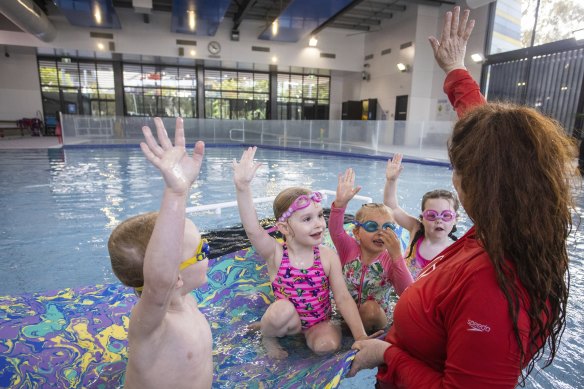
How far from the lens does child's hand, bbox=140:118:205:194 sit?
99 centimetres

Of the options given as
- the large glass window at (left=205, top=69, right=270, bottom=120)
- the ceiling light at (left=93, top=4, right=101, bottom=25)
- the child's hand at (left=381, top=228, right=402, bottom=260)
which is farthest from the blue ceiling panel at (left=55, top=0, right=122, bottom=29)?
the child's hand at (left=381, top=228, right=402, bottom=260)

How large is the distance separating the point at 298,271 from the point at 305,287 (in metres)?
0.10

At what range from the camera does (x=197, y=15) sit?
47.9 feet

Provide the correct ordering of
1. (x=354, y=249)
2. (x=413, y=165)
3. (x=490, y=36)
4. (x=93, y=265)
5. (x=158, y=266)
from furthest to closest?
(x=490, y=36) < (x=413, y=165) < (x=93, y=265) < (x=354, y=249) < (x=158, y=266)

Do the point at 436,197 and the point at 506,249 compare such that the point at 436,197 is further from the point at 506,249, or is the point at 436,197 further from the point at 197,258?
the point at 197,258

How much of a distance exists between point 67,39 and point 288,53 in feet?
34.9

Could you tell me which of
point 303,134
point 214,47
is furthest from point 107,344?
point 214,47

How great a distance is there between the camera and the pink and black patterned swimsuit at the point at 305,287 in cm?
209

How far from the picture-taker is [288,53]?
20.5 m

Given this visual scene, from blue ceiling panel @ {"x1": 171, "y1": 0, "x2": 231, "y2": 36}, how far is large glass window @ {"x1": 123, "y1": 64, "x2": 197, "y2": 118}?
3943mm

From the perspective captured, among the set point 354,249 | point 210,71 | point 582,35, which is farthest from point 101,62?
point 354,249

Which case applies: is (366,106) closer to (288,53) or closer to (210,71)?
(288,53)

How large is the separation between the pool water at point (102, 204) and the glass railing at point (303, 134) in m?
2.18

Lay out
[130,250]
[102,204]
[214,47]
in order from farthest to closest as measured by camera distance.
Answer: [214,47], [102,204], [130,250]
